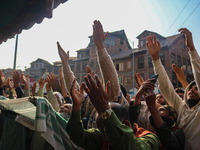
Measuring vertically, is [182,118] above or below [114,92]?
below

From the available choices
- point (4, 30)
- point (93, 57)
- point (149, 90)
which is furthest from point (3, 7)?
point (93, 57)

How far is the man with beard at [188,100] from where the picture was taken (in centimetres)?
193

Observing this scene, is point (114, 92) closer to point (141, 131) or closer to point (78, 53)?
point (141, 131)

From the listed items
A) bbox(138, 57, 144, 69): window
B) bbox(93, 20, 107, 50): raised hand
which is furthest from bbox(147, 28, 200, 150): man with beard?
bbox(138, 57, 144, 69): window

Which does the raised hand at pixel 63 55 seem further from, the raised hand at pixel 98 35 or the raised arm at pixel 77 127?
the raised arm at pixel 77 127

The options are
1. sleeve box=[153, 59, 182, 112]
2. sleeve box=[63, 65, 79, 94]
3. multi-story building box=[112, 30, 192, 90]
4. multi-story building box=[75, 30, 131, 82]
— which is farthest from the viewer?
multi-story building box=[75, 30, 131, 82]

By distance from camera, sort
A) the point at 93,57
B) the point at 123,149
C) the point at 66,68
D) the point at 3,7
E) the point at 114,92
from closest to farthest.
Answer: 1. the point at 123,149
2. the point at 3,7
3. the point at 114,92
4. the point at 66,68
5. the point at 93,57

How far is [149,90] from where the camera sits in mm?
1565

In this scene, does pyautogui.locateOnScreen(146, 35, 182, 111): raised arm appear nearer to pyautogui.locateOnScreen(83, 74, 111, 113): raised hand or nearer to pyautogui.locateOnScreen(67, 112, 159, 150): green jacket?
pyautogui.locateOnScreen(67, 112, 159, 150): green jacket

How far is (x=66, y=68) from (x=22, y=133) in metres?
1.30

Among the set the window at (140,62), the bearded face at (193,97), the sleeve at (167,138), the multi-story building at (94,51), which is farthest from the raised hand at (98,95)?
the multi-story building at (94,51)

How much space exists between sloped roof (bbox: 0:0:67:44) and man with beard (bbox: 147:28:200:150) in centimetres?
164

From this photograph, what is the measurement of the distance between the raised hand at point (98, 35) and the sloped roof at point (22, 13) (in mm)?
581

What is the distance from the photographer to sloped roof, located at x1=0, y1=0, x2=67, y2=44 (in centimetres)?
173
